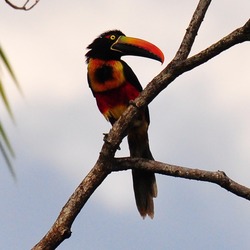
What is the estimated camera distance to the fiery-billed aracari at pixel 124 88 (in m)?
8.80

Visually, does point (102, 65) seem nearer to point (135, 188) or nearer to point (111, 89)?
point (111, 89)

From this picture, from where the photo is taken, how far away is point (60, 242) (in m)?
6.25

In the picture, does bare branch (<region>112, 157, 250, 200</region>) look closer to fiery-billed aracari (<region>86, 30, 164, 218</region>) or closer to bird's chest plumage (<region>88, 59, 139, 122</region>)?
fiery-billed aracari (<region>86, 30, 164, 218</region>)

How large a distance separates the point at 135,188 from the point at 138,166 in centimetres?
203

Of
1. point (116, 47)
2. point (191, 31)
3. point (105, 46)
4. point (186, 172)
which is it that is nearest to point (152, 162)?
point (186, 172)

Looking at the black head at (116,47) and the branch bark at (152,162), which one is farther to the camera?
the black head at (116,47)

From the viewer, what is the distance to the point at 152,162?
22.3ft

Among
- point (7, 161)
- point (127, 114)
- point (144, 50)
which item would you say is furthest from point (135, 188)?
point (7, 161)

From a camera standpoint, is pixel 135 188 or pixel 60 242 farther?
pixel 135 188

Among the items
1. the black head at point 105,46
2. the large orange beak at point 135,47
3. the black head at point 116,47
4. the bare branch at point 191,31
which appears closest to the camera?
the bare branch at point 191,31

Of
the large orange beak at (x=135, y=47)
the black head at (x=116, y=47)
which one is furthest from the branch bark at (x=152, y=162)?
the black head at (x=116, y=47)

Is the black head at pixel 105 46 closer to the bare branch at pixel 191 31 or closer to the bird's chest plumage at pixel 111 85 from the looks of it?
the bird's chest plumage at pixel 111 85

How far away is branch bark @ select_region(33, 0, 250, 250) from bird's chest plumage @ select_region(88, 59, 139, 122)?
7.12 ft

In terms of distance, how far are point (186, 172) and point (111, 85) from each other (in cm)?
270
